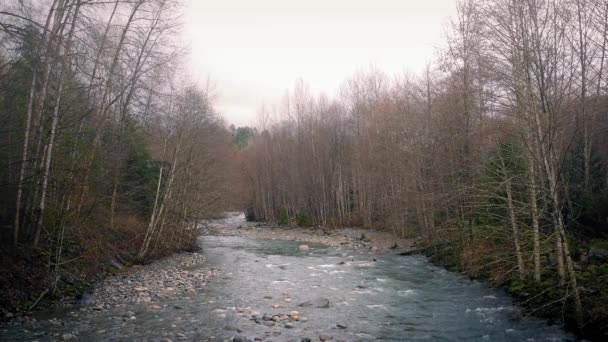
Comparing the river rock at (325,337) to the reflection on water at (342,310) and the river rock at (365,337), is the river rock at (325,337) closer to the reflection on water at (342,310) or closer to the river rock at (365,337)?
the reflection on water at (342,310)

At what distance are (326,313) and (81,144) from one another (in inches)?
372

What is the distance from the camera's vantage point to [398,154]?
25.4 meters

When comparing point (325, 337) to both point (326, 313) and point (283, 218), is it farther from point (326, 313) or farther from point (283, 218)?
point (283, 218)

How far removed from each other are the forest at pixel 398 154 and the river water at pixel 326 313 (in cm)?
103

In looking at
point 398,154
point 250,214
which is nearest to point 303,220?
point 250,214

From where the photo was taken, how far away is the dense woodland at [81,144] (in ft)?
32.1

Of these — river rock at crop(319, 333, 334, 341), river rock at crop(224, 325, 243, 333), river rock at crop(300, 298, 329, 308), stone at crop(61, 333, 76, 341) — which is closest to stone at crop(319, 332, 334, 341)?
river rock at crop(319, 333, 334, 341)

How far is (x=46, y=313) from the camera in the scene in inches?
380

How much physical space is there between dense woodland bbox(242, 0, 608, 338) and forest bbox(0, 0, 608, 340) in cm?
8

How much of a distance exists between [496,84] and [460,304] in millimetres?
5944

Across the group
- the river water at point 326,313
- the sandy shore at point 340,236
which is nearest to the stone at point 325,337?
the river water at point 326,313

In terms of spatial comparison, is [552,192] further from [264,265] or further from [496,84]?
[264,265]

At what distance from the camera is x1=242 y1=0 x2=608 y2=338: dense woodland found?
854 cm

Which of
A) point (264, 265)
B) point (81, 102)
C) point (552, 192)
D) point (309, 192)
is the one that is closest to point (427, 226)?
point (264, 265)
